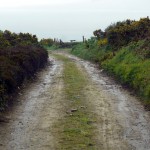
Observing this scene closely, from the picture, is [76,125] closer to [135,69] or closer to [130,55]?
[135,69]

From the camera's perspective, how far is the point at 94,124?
38.4ft

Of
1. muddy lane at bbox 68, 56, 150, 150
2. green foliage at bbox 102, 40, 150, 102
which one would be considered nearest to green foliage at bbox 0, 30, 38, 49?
green foliage at bbox 102, 40, 150, 102

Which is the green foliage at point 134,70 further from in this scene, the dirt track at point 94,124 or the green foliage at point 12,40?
the green foliage at point 12,40

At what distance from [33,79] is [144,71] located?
6.86 metres

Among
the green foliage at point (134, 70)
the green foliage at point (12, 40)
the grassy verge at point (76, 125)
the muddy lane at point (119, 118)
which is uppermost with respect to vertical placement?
the green foliage at point (12, 40)

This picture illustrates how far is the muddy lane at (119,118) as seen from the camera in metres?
10.1

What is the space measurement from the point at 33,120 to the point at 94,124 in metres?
1.96

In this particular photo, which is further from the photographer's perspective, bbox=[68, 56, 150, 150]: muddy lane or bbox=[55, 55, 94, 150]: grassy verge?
bbox=[68, 56, 150, 150]: muddy lane

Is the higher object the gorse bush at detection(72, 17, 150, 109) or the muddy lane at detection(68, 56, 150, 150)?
the gorse bush at detection(72, 17, 150, 109)

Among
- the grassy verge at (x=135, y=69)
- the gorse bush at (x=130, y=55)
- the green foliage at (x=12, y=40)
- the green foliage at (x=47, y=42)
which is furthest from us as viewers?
the green foliage at (x=47, y=42)

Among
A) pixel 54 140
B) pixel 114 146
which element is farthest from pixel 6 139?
pixel 114 146

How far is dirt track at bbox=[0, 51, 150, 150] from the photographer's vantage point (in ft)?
32.6

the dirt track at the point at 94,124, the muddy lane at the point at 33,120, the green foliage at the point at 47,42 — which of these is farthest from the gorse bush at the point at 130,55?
the green foliage at the point at 47,42

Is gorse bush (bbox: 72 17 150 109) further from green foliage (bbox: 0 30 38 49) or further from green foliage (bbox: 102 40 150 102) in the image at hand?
green foliage (bbox: 0 30 38 49)
